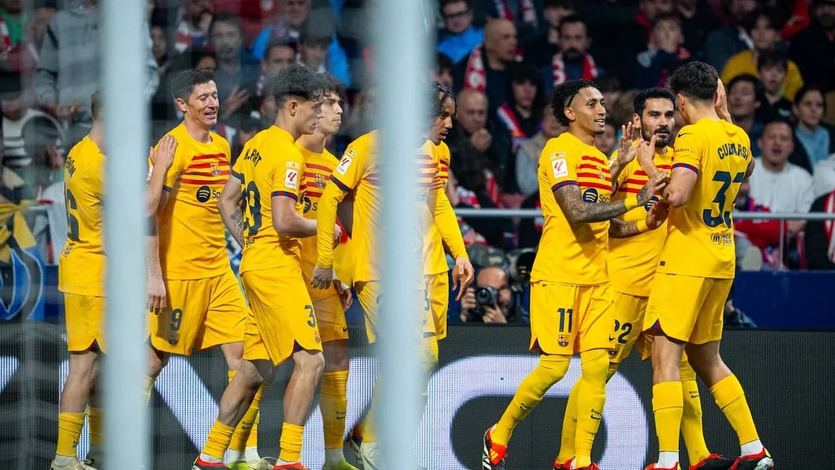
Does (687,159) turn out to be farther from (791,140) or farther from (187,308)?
(791,140)

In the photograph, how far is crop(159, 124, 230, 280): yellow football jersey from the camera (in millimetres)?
6301

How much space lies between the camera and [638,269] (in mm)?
6680

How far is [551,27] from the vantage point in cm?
944

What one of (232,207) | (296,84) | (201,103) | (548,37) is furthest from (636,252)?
(201,103)

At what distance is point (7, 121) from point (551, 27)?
5851 mm

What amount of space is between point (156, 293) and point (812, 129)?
16.2 feet

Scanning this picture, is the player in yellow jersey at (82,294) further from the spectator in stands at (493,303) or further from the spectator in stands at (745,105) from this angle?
the spectator in stands at (745,105)

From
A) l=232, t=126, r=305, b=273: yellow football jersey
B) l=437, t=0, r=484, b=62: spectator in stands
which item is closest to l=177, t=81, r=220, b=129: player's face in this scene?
l=232, t=126, r=305, b=273: yellow football jersey

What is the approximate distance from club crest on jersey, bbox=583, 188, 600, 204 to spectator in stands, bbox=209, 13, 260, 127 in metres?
2.87

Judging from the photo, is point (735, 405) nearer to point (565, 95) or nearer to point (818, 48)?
point (565, 95)

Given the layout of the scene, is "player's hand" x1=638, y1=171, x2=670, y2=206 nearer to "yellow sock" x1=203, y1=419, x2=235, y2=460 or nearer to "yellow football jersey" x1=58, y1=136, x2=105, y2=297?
"yellow sock" x1=203, y1=419, x2=235, y2=460

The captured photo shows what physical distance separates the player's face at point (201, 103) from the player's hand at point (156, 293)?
2.46 m

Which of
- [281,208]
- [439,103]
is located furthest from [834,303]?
[281,208]

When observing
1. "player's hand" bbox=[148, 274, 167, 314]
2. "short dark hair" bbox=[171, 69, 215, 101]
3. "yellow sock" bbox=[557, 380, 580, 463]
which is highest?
"short dark hair" bbox=[171, 69, 215, 101]
